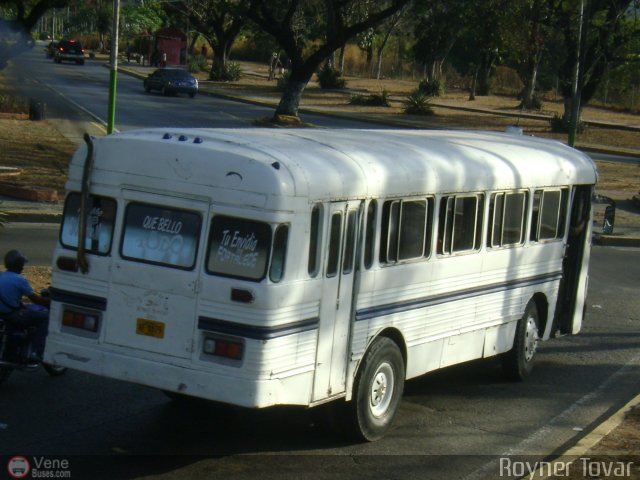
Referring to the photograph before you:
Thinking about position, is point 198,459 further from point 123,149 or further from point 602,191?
point 602,191

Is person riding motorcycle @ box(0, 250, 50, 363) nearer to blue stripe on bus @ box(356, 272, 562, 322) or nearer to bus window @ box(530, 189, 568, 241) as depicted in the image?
blue stripe on bus @ box(356, 272, 562, 322)

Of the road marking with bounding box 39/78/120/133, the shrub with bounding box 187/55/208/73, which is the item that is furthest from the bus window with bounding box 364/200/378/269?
the shrub with bounding box 187/55/208/73

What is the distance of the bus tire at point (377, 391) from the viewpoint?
27.9 ft

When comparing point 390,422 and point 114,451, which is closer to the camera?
point 114,451

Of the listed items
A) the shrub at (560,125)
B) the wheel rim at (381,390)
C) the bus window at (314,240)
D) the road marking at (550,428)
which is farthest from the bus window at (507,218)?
the shrub at (560,125)

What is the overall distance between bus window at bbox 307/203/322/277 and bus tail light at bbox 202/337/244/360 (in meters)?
0.78

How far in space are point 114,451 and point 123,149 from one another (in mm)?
2274

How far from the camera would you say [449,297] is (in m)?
9.73

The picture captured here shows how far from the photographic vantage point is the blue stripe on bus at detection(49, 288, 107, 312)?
796 cm

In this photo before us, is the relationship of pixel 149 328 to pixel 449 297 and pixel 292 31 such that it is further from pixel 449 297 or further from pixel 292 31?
pixel 292 31

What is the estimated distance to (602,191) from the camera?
100 feet

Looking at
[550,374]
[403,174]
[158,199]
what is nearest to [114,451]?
[158,199]

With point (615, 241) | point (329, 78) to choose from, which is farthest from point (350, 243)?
point (329, 78)

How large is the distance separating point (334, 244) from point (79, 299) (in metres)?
1.97
